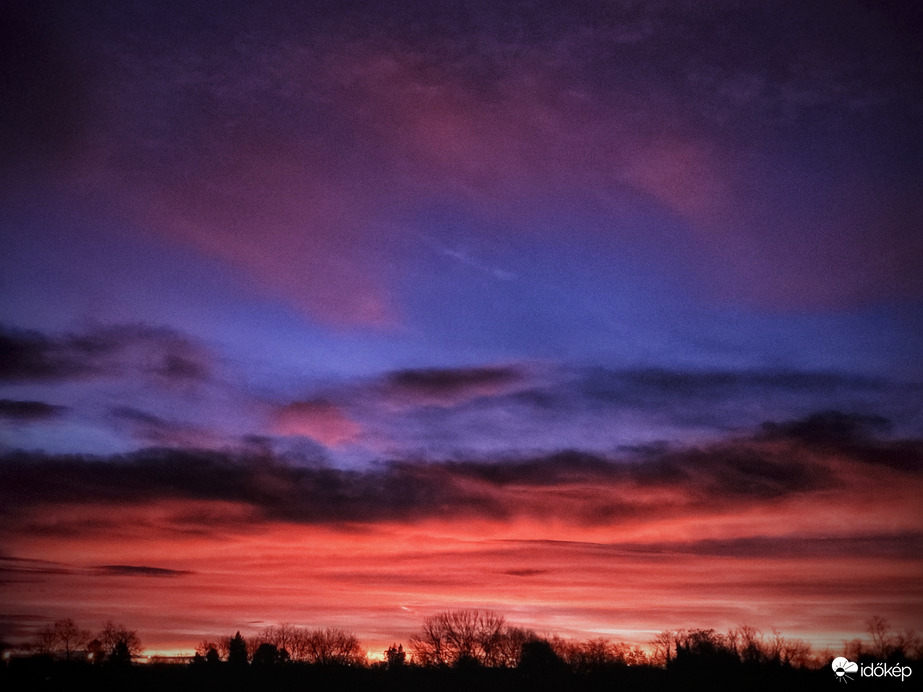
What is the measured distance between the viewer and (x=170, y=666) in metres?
137

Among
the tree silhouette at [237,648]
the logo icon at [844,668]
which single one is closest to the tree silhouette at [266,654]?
the tree silhouette at [237,648]

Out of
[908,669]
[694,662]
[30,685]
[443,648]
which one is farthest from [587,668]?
[30,685]

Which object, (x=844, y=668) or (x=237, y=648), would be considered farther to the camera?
(x=237, y=648)

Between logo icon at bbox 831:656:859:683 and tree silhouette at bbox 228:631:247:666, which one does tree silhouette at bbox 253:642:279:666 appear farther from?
logo icon at bbox 831:656:859:683

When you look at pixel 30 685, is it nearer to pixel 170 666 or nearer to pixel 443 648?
pixel 170 666

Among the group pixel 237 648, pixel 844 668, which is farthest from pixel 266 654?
pixel 844 668

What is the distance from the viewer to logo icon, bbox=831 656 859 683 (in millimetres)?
100312

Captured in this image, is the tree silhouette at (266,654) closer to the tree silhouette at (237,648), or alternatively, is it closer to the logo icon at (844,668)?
the tree silhouette at (237,648)

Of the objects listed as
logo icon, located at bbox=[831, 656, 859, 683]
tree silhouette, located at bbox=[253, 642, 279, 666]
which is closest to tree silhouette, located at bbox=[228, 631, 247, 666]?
tree silhouette, located at bbox=[253, 642, 279, 666]

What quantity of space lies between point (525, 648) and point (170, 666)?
5915cm

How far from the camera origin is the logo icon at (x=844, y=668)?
329 feet

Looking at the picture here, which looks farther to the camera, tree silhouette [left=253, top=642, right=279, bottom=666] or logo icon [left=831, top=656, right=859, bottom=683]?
tree silhouette [left=253, top=642, right=279, bottom=666]

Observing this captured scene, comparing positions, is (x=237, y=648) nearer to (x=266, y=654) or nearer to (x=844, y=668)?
(x=266, y=654)

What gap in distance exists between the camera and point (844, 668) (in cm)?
10394
